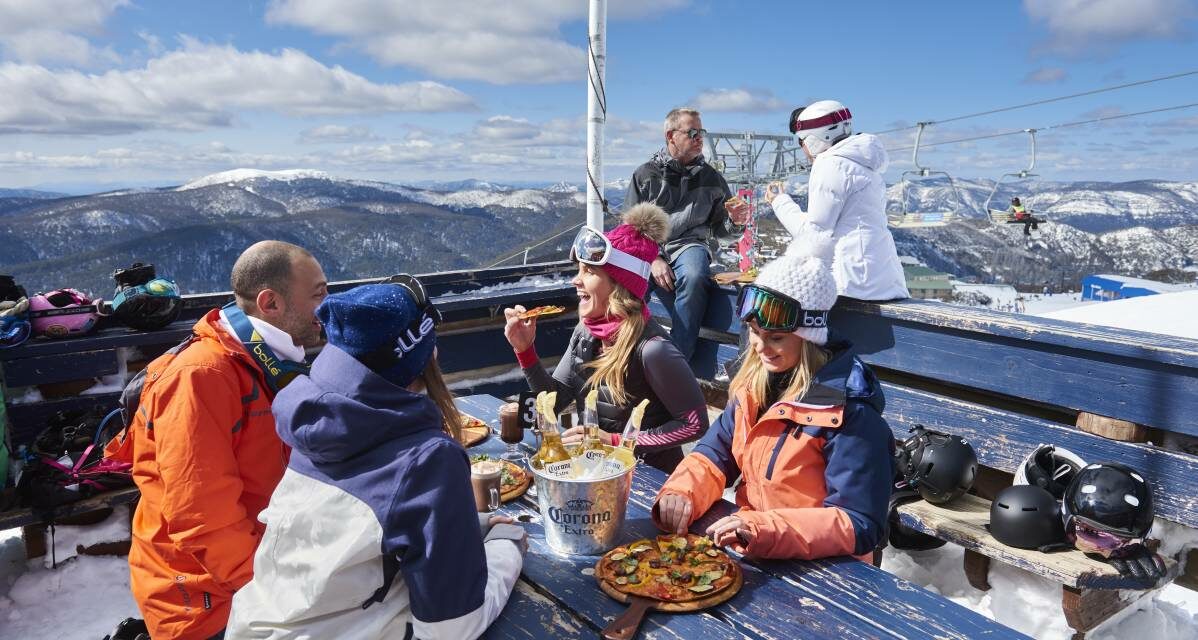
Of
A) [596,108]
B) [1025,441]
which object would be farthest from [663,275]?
[1025,441]

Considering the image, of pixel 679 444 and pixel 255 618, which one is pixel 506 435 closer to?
pixel 679 444

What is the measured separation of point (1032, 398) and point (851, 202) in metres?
1.51

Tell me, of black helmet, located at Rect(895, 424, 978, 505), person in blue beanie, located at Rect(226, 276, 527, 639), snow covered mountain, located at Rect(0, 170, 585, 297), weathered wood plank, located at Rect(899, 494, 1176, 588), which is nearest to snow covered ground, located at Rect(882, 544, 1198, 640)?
weathered wood plank, located at Rect(899, 494, 1176, 588)

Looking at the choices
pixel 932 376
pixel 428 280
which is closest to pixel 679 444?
pixel 932 376

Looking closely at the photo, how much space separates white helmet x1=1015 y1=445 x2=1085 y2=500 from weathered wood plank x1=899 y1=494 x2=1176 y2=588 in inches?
10.9

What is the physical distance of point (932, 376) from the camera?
3.99 metres

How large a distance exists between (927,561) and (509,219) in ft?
318

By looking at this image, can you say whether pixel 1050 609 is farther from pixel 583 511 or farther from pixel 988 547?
pixel 583 511

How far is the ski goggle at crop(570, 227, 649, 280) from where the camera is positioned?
10.6 ft

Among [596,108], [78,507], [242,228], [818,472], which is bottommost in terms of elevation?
[242,228]

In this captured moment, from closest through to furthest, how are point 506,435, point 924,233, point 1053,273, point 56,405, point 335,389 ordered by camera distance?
point 335,389
point 506,435
point 56,405
point 1053,273
point 924,233

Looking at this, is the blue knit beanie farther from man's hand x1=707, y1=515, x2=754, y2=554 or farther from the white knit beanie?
the white knit beanie

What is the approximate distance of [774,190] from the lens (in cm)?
505

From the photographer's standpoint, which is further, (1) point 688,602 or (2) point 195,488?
(2) point 195,488
